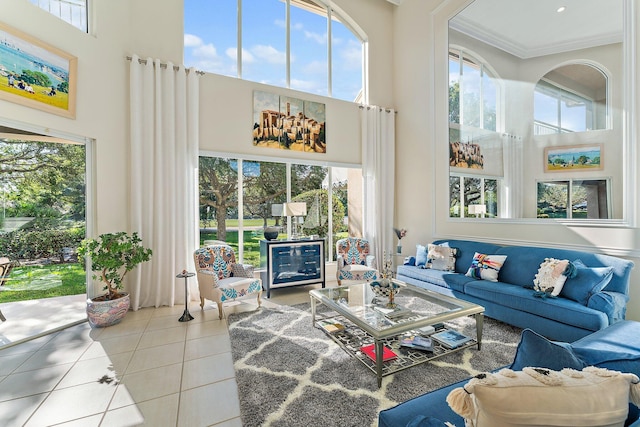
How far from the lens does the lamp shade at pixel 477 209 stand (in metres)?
4.47

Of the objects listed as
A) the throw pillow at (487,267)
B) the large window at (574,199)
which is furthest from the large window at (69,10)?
the large window at (574,199)

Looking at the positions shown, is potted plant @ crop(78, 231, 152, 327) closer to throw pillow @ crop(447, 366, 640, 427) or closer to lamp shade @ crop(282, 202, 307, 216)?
lamp shade @ crop(282, 202, 307, 216)

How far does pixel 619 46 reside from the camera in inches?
121

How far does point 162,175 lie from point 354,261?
334 centimetres

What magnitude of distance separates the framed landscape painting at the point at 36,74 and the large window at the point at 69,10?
0.46 m

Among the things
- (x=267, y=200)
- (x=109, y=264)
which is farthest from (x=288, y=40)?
(x=109, y=264)

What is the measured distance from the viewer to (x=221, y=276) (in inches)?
155

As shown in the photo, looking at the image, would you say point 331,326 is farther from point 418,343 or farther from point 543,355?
point 543,355

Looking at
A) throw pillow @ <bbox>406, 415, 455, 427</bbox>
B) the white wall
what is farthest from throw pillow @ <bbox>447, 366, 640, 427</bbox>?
the white wall

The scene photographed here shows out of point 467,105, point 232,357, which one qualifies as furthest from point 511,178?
point 232,357

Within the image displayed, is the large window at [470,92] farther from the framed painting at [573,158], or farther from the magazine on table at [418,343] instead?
the magazine on table at [418,343]

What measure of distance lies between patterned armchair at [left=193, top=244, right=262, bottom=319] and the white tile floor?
39cm

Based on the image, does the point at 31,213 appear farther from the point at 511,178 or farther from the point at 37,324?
the point at 511,178

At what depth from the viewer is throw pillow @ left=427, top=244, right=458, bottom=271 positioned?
4.25 metres
